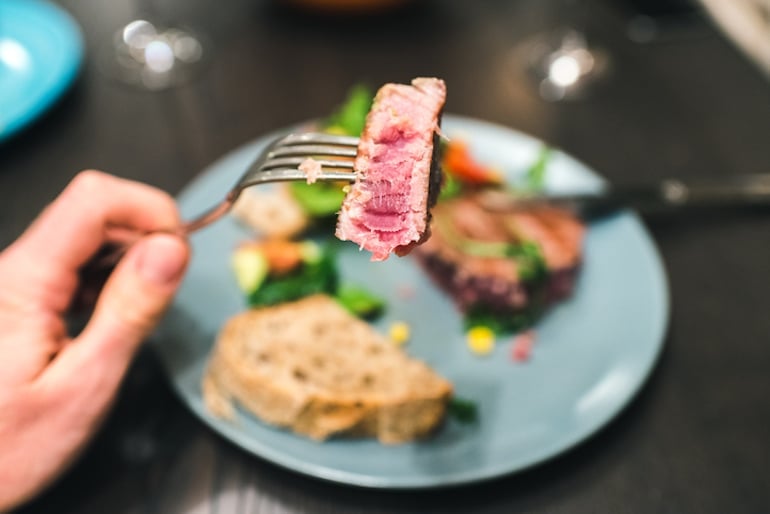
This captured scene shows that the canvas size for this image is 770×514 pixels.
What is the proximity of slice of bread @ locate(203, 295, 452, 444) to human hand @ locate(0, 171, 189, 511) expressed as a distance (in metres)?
0.22

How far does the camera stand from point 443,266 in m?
1.68

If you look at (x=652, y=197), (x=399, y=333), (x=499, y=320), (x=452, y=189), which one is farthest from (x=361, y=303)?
(x=652, y=197)

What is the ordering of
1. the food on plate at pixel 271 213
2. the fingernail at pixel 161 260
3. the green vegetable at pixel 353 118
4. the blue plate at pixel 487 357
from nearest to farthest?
the fingernail at pixel 161 260 → the blue plate at pixel 487 357 → the food on plate at pixel 271 213 → the green vegetable at pixel 353 118

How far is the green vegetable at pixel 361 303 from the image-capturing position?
5.17 ft

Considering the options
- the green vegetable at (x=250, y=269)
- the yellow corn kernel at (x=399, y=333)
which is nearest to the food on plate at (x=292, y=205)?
the green vegetable at (x=250, y=269)

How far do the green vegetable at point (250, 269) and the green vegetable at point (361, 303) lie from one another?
0.19m

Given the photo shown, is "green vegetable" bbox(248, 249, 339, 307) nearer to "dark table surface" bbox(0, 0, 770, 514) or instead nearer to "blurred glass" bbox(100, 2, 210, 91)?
"dark table surface" bbox(0, 0, 770, 514)

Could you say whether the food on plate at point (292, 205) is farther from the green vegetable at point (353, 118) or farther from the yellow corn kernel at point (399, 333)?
the yellow corn kernel at point (399, 333)

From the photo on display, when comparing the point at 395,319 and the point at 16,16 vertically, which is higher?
the point at 16,16

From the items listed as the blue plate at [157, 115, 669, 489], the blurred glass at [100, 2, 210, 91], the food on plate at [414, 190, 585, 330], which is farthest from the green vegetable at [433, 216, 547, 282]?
the blurred glass at [100, 2, 210, 91]

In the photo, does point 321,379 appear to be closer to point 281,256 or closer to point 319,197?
point 281,256

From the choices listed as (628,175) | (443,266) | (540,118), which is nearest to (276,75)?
(540,118)

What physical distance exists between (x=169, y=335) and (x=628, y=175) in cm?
138

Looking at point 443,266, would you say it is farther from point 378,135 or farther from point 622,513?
point 378,135
